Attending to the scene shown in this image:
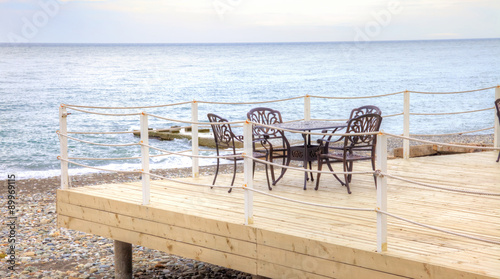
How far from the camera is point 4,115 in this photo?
37812 mm

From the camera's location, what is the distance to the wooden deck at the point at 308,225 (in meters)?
4.22

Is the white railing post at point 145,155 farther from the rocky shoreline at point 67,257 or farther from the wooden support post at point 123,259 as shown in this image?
the rocky shoreline at point 67,257

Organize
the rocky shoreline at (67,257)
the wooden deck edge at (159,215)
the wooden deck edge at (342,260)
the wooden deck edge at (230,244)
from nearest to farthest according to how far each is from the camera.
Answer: the wooden deck edge at (342,260)
the wooden deck edge at (230,244)
the wooden deck edge at (159,215)
the rocky shoreline at (67,257)

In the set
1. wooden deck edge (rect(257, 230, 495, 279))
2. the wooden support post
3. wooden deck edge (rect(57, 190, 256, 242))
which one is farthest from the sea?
wooden deck edge (rect(257, 230, 495, 279))

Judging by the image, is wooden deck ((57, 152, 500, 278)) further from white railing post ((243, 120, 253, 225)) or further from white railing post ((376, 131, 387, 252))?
white railing post ((376, 131, 387, 252))

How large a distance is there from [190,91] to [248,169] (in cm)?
4831

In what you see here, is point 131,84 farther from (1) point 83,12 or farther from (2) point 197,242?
(2) point 197,242

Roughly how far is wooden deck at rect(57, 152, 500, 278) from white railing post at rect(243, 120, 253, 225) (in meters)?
0.11

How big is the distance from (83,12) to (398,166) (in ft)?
170

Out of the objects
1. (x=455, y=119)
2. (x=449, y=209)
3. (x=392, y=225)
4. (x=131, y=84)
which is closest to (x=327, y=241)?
(x=392, y=225)

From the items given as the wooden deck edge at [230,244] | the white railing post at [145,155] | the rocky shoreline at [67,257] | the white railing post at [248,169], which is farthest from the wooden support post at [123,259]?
the white railing post at [248,169]

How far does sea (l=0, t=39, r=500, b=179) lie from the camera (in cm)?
2700

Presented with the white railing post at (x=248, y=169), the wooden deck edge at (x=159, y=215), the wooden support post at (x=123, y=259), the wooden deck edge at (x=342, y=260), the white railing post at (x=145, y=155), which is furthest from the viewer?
the wooden support post at (x=123, y=259)

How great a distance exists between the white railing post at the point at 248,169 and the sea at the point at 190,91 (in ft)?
44.5
